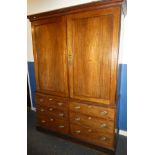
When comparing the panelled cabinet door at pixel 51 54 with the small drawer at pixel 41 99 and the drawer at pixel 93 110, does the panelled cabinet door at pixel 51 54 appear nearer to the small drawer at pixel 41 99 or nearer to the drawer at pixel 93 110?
the small drawer at pixel 41 99

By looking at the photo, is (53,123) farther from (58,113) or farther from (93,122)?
(93,122)

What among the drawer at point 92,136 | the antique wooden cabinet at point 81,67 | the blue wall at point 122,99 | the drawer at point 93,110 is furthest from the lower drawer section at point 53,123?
the blue wall at point 122,99

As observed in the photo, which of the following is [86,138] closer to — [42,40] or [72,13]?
[42,40]

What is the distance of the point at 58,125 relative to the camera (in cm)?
208

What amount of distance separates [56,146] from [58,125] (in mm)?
298

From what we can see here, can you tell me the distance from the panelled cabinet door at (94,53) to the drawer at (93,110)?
3.7 inches

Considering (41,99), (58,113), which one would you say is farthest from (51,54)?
(58,113)

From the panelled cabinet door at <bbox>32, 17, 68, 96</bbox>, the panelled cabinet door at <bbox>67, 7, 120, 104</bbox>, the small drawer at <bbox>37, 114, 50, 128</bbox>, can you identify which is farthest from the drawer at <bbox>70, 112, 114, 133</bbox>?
the small drawer at <bbox>37, 114, 50, 128</bbox>

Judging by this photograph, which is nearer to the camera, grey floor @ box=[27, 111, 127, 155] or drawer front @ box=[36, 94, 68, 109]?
grey floor @ box=[27, 111, 127, 155]

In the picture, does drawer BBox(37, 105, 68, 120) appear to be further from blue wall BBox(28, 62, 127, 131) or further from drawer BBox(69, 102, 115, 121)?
blue wall BBox(28, 62, 127, 131)

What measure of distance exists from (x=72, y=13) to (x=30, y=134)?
81.0 inches

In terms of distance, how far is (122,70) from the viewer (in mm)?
1951

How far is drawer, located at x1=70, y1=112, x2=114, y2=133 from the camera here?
167 cm

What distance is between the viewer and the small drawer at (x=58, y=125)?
2.01 meters
